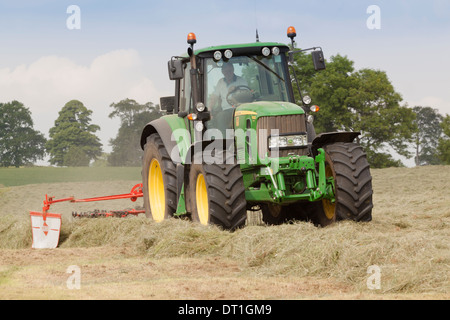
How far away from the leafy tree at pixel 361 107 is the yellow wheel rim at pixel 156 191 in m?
40.4

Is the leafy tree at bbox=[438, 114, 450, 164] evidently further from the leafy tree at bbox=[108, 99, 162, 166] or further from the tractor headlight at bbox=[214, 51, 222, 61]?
the tractor headlight at bbox=[214, 51, 222, 61]

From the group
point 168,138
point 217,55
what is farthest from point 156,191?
point 217,55

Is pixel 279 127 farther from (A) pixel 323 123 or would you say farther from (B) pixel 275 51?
(A) pixel 323 123

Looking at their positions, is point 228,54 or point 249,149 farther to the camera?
point 228,54

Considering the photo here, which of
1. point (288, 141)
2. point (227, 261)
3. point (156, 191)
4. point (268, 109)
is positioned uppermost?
point (268, 109)

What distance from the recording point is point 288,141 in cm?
1052

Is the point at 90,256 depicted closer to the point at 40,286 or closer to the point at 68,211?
the point at 40,286

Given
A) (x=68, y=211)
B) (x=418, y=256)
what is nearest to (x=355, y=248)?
(x=418, y=256)

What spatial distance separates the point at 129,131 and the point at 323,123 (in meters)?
32.0

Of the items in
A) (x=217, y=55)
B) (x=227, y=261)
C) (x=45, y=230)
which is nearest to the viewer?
(x=227, y=261)

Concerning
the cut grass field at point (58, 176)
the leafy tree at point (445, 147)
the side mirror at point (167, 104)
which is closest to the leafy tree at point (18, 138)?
the cut grass field at point (58, 176)

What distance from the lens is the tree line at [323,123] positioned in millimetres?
53781

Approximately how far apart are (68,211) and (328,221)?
11.0 meters
